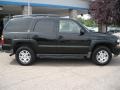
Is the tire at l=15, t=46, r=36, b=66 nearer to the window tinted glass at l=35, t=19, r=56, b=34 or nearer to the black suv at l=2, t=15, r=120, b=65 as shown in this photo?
the black suv at l=2, t=15, r=120, b=65

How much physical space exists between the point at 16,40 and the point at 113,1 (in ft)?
31.0

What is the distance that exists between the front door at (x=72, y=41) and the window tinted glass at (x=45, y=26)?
33 cm

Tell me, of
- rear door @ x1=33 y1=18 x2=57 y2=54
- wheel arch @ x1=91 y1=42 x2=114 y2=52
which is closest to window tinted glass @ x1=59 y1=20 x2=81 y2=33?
rear door @ x1=33 y1=18 x2=57 y2=54

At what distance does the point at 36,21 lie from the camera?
8.60 m

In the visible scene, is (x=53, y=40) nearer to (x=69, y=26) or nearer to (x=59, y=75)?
(x=69, y=26)

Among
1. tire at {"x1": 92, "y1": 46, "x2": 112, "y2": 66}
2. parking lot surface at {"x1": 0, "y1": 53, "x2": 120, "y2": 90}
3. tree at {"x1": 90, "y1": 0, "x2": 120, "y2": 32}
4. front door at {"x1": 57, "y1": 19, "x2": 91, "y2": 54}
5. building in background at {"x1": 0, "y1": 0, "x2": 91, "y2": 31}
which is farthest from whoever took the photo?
tree at {"x1": 90, "y1": 0, "x2": 120, "y2": 32}

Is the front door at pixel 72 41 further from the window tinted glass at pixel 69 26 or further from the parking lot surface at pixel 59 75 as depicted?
the parking lot surface at pixel 59 75

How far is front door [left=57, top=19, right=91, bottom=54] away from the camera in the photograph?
8.39 metres

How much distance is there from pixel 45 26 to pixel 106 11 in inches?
345

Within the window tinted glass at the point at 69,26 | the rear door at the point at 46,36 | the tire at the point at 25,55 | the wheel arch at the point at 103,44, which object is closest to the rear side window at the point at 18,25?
the rear door at the point at 46,36

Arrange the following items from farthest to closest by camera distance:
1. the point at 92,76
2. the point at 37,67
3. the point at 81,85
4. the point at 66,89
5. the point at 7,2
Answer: the point at 7,2 → the point at 37,67 → the point at 92,76 → the point at 81,85 → the point at 66,89

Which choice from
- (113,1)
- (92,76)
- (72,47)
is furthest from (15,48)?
(113,1)

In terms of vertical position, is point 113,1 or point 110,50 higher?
point 113,1

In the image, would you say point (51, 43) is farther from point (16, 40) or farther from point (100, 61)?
point (100, 61)
